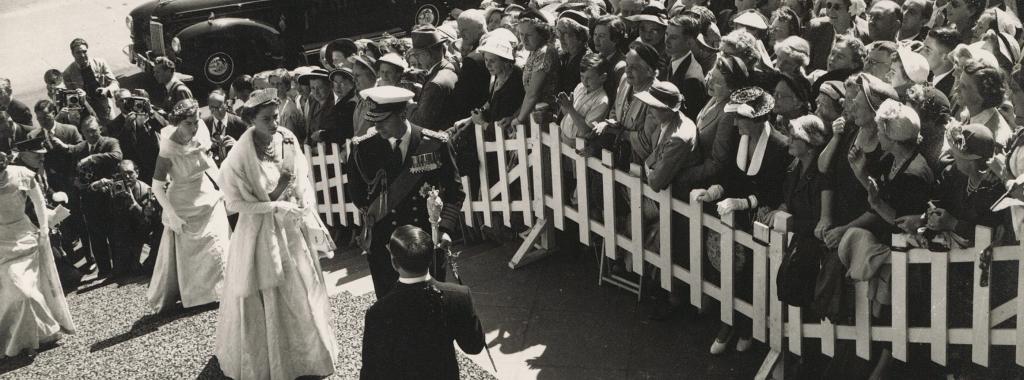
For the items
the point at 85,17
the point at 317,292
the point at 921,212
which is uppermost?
the point at 921,212

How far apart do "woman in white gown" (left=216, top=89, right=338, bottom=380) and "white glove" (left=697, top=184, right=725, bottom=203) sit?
259cm

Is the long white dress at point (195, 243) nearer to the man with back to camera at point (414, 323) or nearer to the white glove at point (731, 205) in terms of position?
the man with back to camera at point (414, 323)

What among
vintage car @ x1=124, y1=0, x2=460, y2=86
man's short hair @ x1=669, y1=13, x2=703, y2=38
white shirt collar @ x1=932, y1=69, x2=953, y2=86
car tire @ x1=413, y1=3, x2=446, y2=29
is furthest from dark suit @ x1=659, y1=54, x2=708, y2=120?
car tire @ x1=413, y1=3, x2=446, y2=29

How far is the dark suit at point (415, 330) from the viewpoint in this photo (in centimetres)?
479

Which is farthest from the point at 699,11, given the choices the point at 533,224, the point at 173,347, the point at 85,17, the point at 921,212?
the point at 85,17

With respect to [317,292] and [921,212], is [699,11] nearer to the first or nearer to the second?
[921,212]

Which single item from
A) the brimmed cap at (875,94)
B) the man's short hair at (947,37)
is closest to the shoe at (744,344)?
the brimmed cap at (875,94)

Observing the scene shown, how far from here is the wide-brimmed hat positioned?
6.71 m

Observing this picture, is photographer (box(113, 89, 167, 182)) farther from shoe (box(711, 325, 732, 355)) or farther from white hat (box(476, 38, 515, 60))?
shoe (box(711, 325, 732, 355))

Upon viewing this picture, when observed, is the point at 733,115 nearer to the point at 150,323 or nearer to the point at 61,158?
the point at 150,323

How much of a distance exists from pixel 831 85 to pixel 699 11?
1900 mm

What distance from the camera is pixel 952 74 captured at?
24.4 feet

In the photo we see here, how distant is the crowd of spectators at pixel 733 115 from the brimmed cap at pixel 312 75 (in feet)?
0.13

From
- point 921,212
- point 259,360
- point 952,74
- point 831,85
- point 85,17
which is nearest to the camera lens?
point 921,212
